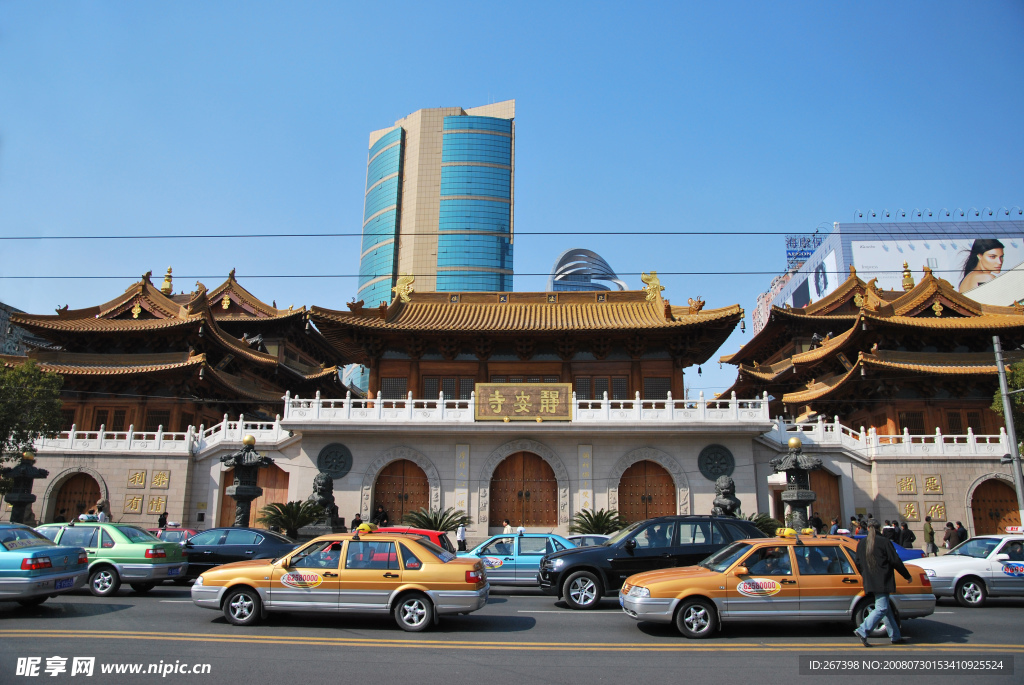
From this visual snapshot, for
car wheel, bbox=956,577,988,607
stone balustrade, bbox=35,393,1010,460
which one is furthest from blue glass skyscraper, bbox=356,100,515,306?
car wheel, bbox=956,577,988,607

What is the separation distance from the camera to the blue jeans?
A: 8.12 meters

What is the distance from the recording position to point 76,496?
82.0 feet

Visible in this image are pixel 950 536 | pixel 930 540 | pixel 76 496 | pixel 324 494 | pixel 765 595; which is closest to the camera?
pixel 765 595

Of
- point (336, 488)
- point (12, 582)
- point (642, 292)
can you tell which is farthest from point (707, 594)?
point (642, 292)

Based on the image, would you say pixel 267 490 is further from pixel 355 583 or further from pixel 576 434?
pixel 355 583

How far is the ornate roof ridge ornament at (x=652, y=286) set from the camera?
2870 cm

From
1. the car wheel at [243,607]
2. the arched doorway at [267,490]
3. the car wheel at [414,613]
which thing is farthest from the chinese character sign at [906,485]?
the car wheel at [243,607]

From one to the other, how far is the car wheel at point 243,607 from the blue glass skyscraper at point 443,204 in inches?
3370

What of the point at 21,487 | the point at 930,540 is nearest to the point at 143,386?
the point at 21,487

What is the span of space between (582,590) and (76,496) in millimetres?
22026

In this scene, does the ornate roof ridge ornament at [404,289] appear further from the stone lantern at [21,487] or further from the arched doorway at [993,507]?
the arched doorway at [993,507]

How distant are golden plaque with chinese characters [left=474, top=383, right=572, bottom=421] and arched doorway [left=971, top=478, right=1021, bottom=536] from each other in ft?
46.4

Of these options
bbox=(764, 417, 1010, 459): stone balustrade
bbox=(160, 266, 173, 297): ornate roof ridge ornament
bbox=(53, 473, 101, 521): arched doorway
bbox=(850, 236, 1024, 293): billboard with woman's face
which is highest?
bbox=(850, 236, 1024, 293): billboard with woman's face

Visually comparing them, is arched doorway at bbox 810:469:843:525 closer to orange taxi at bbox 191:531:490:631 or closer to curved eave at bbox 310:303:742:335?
curved eave at bbox 310:303:742:335
